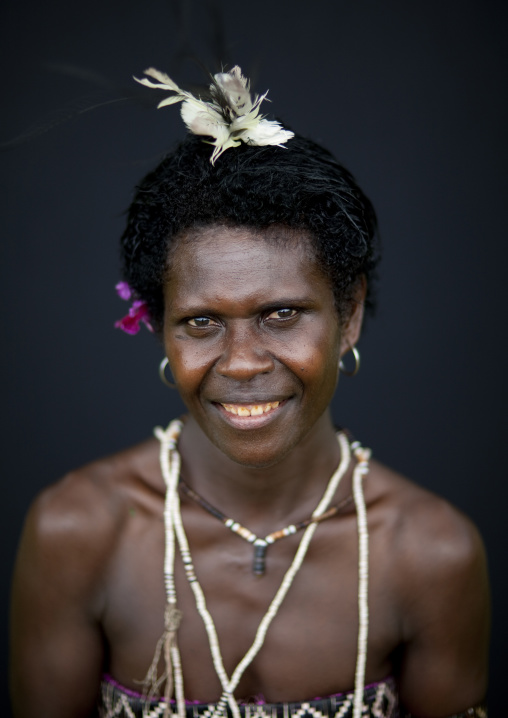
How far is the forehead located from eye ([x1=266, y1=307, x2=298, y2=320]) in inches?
1.7

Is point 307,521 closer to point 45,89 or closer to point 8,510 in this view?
point 8,510

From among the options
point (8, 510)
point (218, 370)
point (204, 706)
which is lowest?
point (204, 706)

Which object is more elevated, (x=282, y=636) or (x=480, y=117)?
(x=480, y=117)

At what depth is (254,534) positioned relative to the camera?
7.14 ft

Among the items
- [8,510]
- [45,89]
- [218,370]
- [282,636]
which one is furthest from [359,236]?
[8,510]

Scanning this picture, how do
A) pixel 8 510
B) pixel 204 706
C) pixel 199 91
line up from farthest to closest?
1. pixel 8 510
2. pixel 204 706
3. pixel 199 91

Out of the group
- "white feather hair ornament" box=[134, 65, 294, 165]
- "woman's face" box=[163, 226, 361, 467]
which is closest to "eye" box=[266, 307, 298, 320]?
"woman's face" box=[163, 226, 361, 467]

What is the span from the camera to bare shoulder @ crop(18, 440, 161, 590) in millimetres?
2117

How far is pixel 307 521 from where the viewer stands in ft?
7.23

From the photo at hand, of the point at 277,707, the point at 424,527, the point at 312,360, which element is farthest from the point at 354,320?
the point at 277,707

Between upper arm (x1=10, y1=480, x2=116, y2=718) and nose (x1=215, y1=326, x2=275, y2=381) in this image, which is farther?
upper arm (x1=10, y1=480, x2=116, y2=718)

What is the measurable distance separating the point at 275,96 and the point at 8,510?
2.01 m

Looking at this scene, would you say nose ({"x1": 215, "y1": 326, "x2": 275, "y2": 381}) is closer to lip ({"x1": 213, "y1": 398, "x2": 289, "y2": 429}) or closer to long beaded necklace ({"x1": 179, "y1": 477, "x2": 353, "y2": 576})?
lip ({"x1": 213, "y1": 398, "x2": 289, "y2": 429})

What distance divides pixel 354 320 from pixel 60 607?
1.07 meters
